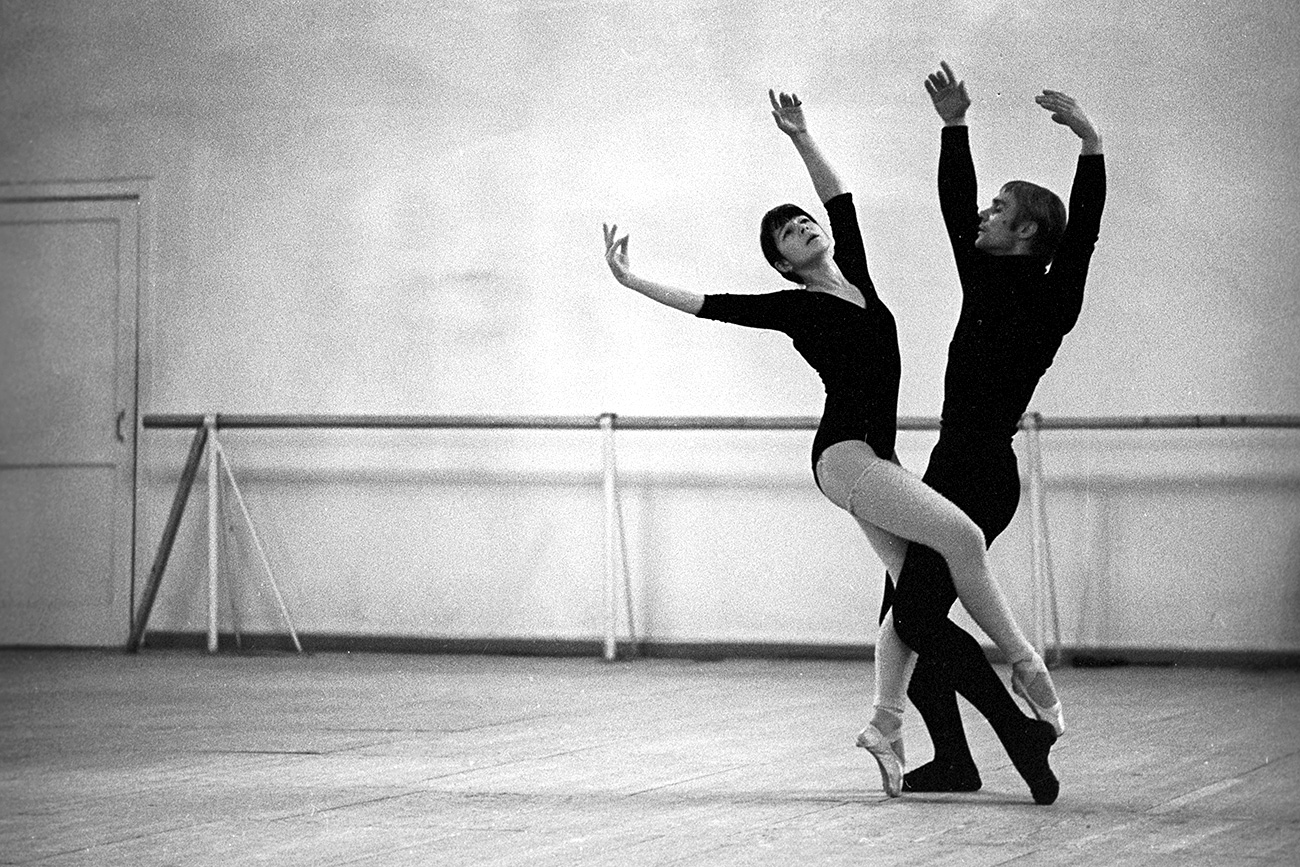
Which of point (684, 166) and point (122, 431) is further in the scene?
point (122, 431)

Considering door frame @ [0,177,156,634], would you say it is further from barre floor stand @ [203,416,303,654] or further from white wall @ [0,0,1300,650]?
barre floor stand @ [203,416,303,654]

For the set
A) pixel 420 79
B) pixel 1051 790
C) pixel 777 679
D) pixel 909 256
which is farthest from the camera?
pixel 420 79

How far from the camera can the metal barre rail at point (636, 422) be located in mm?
6516

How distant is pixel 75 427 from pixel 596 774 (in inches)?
181

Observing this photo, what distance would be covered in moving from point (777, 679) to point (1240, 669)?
1.44m

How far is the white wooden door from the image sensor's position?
788 cm

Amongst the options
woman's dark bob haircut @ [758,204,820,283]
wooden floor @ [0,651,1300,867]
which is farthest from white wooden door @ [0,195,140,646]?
woman's dark bob haircut @ [758,204,820,283]

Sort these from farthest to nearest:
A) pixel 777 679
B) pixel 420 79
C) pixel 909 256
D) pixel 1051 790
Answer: pixel 420 79
pixel 909 256
pixel 777 679
pixel 1051 790

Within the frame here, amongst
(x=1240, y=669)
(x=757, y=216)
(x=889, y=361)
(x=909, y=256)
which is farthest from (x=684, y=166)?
(x=889, y=361)

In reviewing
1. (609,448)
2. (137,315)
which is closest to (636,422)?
(609,448)

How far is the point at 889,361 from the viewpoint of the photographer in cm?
359

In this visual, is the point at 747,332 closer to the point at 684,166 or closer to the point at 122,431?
the point at 684,166

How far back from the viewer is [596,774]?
397cm

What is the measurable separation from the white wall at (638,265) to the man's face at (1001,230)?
3365 mm
